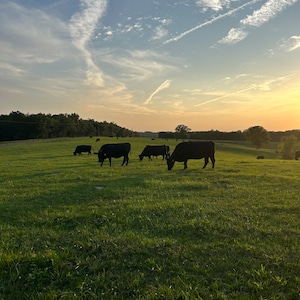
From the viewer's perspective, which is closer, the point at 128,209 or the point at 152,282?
the point at 152,282

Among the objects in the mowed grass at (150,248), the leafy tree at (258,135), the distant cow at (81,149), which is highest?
the leafy tree at (258,135)

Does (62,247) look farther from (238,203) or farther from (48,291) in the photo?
(238,203)

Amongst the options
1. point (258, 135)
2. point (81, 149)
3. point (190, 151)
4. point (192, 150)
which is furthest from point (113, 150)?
point (258, 135)

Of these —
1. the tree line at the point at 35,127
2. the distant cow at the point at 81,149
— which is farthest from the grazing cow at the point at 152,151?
the tree line at the point at 35,127

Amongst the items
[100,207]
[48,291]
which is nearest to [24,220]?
[100,207]

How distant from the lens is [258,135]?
95.8 meters

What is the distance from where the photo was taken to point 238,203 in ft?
32.7

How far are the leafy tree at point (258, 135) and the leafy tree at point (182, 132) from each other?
29.4 metres

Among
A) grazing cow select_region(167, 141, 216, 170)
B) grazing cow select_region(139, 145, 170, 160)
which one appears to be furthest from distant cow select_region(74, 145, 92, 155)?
grazing cow select_region(167, 141, 216, 170)

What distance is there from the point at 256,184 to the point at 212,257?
9426 millimetres

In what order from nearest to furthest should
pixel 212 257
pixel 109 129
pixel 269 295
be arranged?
pixel 269 295 → pixel 212 257 → pixel 109 129

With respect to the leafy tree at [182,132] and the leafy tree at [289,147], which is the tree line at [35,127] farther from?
the leafy tree at [289,147]

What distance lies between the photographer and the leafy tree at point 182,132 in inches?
4776

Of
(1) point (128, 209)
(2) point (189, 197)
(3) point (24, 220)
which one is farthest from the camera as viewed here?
(2) point (189, 197)
